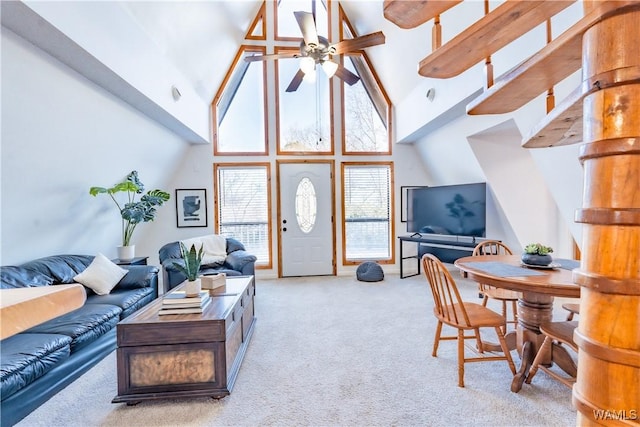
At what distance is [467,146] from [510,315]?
2.20 metres

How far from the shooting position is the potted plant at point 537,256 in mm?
2322

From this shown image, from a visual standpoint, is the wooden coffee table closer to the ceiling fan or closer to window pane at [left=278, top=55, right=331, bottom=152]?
the ceiling fan

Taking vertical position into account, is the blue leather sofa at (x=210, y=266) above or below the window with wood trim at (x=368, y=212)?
below

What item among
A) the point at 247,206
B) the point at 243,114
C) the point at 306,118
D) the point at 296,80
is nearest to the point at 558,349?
the point at 296,80

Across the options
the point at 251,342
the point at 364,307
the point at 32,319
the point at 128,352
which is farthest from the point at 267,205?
the point at 32,319

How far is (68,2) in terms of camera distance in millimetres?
2143

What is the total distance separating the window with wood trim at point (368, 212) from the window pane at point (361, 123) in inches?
13.7

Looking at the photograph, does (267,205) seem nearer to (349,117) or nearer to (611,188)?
(349,117)

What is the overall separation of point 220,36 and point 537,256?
4552 mm

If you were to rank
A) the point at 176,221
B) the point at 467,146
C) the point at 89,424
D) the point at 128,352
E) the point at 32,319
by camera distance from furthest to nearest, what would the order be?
the point at 176,221, the point at 467,146, the point at 128,352, the point at 89,424, the point at 32,319

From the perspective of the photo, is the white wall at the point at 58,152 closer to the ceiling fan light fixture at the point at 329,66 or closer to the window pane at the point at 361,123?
the ceiling fan light fixture at the point at 329,66

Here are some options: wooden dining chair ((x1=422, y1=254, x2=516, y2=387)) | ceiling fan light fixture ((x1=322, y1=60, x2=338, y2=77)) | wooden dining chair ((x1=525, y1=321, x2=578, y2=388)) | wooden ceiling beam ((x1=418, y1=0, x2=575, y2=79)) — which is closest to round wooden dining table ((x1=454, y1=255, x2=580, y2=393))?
wooden dining chair ((x1=525, y1=321, x2=578, y2=388))

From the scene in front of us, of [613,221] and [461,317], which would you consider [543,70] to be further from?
[461,317]

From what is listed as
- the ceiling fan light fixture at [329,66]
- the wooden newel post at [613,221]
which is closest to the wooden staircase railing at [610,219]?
the wooden newel post at [613,221]
